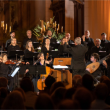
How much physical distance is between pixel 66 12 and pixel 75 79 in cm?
868

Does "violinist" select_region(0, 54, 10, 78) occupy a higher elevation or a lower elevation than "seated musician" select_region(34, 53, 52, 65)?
lower

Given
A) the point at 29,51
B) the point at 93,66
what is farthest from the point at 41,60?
the point at 93,66

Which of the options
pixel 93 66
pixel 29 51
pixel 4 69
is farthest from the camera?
pixel 29 51

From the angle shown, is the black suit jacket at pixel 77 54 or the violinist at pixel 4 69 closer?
the black suit jacket at pixel 77 54

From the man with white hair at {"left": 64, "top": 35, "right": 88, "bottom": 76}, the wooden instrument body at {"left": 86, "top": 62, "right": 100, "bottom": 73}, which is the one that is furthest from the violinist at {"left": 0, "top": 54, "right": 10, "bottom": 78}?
the wooden instrument body at {"left": 86, "top": 62, "right": 100, "bottom": 73}

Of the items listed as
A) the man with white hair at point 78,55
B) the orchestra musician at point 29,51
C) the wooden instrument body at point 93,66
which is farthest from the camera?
the orchestra musician at point 29,51

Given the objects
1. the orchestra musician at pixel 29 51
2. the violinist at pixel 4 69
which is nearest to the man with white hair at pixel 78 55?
the orchestra musician at pixel 29 51

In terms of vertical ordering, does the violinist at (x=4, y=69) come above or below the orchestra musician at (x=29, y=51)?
below

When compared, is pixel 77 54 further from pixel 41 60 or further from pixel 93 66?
pixel 41 60

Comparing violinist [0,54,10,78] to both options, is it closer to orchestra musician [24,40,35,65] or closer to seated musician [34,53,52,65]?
orchestra musician [24,40,35,65]

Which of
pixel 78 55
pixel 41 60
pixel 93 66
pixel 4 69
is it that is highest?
pixel 78 55

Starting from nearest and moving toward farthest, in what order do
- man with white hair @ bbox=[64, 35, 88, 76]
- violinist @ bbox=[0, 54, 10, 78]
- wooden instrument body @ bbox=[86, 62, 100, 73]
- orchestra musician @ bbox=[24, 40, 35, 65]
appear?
man with white hair @ bbox=[64, 35, 88, 76] → wooden instrument body @ bbox=[86, 62, 100, 73] → violinist @ bbox=[0, 54, 10, 78] → orchestra musician @ bbox=[24, 40, 35, 65]

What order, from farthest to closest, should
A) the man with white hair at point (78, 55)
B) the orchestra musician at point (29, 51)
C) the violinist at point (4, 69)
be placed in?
the orchestra musician at point (29, 51) → the violinist at point (4, 69) → the man with white hair at point (78, 55)

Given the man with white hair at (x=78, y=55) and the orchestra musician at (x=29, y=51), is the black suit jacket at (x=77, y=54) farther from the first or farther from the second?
the orchestra musician at (x=29, y=51)
